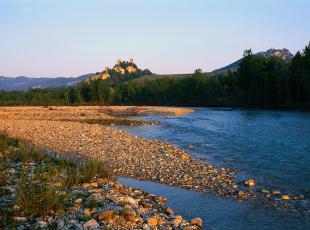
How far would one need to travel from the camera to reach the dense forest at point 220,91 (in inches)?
3366

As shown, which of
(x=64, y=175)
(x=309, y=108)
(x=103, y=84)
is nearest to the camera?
(x=64, y=175)

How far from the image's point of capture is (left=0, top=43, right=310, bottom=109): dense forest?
85.5 meters

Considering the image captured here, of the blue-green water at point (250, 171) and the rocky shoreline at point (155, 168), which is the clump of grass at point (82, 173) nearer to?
the rocky shoreline at point (155, 168)

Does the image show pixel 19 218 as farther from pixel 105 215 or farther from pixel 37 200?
pixel 105 215

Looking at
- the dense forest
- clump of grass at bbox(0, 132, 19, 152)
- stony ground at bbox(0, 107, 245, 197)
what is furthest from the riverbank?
the dense forest

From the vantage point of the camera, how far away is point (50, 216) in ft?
32.1

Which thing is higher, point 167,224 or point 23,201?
point 23,201

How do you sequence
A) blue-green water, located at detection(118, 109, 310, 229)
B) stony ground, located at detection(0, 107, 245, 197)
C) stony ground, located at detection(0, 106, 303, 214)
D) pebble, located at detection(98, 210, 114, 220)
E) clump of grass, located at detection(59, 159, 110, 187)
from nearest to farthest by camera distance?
pebble, located at detection(98, 210, 114, 220), blue-green water, located at detection(118, 109, 310, 229), clump of grass, located at detection(59, 159, 110, 187), stony ground, located at detection(0, 106, 303, 214), stony ground, located at detection(0, 107, 245, 197)

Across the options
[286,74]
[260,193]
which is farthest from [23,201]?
[286,74]

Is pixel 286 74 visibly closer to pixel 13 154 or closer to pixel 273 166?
pixel 273 166

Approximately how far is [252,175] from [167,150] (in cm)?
717

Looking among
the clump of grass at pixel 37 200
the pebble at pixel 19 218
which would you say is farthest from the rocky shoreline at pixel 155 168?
the pebble at pixel 19 218

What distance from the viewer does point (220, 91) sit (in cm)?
11481

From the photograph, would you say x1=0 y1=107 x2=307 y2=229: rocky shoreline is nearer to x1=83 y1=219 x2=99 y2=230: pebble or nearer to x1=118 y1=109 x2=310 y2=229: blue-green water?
x1=83 y1=219 x2=99 y2=230: pebble
